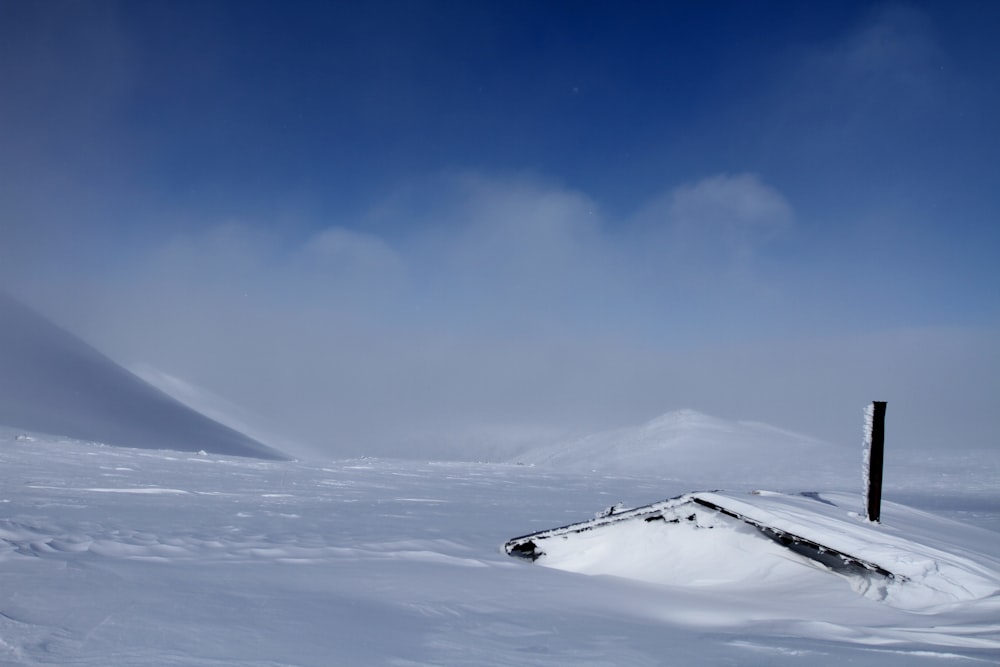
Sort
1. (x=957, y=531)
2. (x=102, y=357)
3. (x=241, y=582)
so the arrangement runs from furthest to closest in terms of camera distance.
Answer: (x=102, y=357) → (x=957, y=531) → (x=241, y=582)

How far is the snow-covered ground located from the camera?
10.8 feet

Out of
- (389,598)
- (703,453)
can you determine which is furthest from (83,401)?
(389,598)

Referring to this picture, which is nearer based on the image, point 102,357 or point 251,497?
point 251,497

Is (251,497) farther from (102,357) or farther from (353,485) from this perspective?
(102,357)

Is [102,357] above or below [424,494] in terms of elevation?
above

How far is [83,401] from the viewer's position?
30.9 meters

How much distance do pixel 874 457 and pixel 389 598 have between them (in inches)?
238

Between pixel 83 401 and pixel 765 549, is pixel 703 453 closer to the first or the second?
pixel 765 549

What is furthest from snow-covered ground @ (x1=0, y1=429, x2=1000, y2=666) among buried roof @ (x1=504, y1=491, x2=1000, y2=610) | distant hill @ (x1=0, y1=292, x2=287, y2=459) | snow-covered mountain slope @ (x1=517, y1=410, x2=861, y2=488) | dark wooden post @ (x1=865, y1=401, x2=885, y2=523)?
distant hill @ (x1=0, y1=292, x2=287, y2=459)

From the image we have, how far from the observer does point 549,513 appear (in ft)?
37.2

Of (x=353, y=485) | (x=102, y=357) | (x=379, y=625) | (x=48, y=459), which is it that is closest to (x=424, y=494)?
(x=353, y=485)

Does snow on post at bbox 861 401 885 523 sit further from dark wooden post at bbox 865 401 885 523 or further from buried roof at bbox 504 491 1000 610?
buried roof at bbox 504 491 1000 610

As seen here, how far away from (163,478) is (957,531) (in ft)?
43.1

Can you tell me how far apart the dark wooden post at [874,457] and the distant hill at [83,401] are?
82.8 ft
